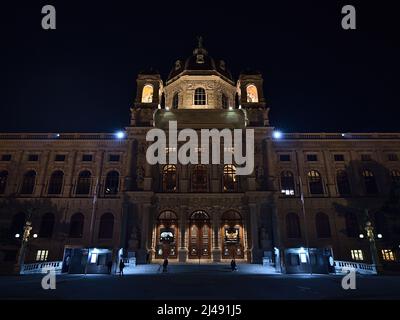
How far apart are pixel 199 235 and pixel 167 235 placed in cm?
384

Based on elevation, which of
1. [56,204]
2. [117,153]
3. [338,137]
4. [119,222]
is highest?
[338,137]

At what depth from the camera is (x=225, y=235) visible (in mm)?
33500

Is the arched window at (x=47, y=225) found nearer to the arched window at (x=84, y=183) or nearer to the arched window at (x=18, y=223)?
the arched window at (x=18, y=223)

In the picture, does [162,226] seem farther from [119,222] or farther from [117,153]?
[117,153]

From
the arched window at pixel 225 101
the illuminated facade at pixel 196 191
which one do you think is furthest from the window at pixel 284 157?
the arched window at pixel 225 101

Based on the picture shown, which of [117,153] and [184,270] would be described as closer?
[184,270]

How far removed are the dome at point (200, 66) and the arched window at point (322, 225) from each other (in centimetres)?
2480

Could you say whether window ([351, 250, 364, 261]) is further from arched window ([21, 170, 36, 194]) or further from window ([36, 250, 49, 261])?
arched window ([21, 170, 36, 194])

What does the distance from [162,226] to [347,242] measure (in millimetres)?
22997

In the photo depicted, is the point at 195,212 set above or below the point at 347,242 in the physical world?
above

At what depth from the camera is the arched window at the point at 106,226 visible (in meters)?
35.5

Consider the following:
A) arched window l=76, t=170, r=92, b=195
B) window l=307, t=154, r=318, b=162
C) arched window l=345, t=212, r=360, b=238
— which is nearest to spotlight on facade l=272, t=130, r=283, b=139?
window l=307, t=154, r=318, b=162

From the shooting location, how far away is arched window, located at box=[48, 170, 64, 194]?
1471 inches

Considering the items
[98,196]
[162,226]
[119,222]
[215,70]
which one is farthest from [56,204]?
[215,70]
